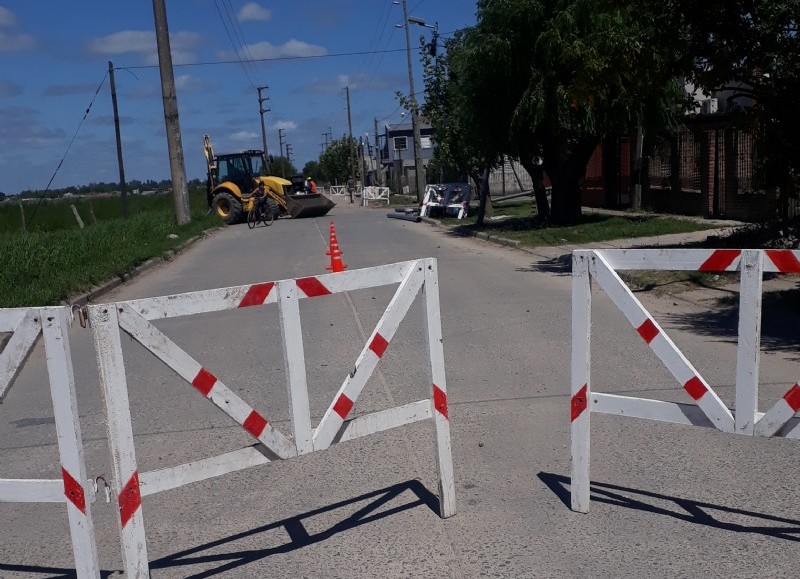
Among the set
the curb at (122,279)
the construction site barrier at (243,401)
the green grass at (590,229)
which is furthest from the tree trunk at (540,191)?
the construction site barrier at (243,401)

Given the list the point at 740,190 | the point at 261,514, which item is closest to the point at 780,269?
the point at 261,514

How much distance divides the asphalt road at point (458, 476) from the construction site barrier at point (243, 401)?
515 mm

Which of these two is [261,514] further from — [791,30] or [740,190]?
[740,190]

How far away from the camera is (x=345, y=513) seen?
4992 millimetres

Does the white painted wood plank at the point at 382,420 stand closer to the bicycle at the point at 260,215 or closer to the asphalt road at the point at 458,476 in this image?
the asphalt road at the point at 458,476

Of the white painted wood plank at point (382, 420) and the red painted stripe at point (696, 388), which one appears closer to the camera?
the red painted stripe at point (696, 388)

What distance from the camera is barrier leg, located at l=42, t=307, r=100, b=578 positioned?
147 inches

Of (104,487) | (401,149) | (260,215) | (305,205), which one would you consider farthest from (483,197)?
(401,149)

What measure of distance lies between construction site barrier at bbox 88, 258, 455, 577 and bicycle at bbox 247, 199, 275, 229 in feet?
97.3

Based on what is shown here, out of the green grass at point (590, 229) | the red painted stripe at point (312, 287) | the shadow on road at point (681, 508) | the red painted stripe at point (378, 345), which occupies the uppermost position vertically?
the red painted stripe at point (312, 287)

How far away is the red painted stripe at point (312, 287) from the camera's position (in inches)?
171

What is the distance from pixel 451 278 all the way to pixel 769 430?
10622mm

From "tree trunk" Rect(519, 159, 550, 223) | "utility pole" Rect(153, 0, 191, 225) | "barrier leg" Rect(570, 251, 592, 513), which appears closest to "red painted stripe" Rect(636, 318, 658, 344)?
"barrier leg" Rect(570, 251, 592, 513)

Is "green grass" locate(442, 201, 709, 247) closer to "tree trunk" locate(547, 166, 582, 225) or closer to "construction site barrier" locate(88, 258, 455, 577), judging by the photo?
"tree trunk" locate(547, 166, 582, 225)
